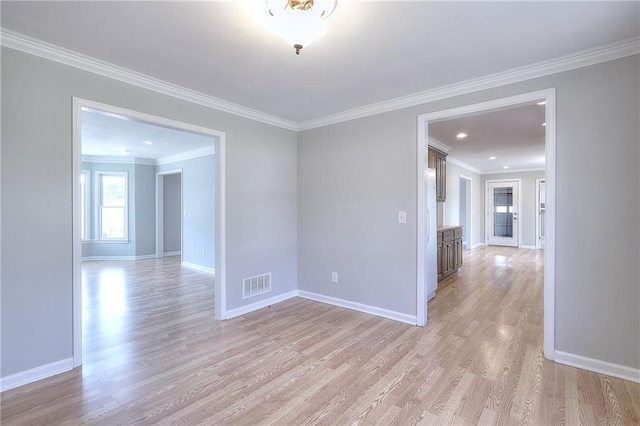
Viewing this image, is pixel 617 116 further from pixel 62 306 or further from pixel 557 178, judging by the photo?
pixel 62 306

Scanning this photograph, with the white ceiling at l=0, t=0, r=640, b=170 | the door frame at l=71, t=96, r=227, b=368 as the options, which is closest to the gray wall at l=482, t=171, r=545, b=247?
the white ceiling at l=0, t=0, r=640, b=170

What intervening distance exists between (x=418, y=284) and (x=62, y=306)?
325cm

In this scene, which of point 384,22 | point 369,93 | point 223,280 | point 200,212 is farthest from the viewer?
point 200,212

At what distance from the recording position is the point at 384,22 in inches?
77.3

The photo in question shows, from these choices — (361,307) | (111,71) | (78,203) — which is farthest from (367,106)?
(78,203)

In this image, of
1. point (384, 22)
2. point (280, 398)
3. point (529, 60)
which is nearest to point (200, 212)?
point (280, 398)

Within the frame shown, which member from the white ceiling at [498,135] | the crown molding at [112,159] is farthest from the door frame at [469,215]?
the crown molding at [112,159]

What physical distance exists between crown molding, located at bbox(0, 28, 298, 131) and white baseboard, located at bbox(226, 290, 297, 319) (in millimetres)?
2355

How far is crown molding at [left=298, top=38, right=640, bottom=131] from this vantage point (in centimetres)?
225

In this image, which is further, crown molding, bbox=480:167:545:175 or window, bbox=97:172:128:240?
crown molding, bbox=480:167:545:175

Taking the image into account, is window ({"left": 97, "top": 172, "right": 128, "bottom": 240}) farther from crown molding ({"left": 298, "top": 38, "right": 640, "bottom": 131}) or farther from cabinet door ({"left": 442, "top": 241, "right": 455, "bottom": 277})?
cabinet door ({"left": 442, "top": 241, "right": 455, "bottom": 277})

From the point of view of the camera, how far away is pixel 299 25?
1.67 m

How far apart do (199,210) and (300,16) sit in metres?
5.53

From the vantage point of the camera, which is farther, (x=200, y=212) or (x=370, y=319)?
(x=200, y=212)
